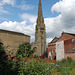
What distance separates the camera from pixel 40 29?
206 feet

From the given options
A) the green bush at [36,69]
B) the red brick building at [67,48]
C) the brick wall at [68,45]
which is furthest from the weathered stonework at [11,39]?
the green bush at [36,69]

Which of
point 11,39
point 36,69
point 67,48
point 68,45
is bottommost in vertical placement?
point 36,69

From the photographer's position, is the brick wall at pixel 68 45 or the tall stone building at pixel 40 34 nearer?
the brick wall at pixel 68 45

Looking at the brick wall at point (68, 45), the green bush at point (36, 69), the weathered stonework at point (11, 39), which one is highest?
the weathered stonework at point (11, 39)

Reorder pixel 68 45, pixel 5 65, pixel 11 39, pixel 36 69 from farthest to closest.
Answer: pixel 11 39, pixel 68 45, pixel 36 69, pixel 5 65

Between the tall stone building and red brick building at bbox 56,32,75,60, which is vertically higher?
the tall stone building

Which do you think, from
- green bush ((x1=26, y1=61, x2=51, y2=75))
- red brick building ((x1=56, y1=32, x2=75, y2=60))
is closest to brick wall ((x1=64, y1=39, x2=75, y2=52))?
red brick building ((x1=56, y1=32, x2=75, y2=60))

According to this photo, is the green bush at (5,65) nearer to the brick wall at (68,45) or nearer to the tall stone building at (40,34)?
the brick wall at (68,45)

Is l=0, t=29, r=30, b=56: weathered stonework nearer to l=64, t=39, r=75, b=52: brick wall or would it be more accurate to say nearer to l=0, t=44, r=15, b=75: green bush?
l=64, t=39, r=75, b=52: brick wall

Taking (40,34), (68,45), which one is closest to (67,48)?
(68,45)

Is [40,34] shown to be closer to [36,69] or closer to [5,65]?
[36,69]

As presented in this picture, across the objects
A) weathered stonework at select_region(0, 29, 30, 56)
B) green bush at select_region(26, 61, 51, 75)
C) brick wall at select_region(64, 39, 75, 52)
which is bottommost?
green bush at select_region(26, 61, 51, 75)

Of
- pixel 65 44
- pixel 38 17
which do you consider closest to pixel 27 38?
pixel 38 17

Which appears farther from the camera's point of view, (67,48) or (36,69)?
(67,48)
